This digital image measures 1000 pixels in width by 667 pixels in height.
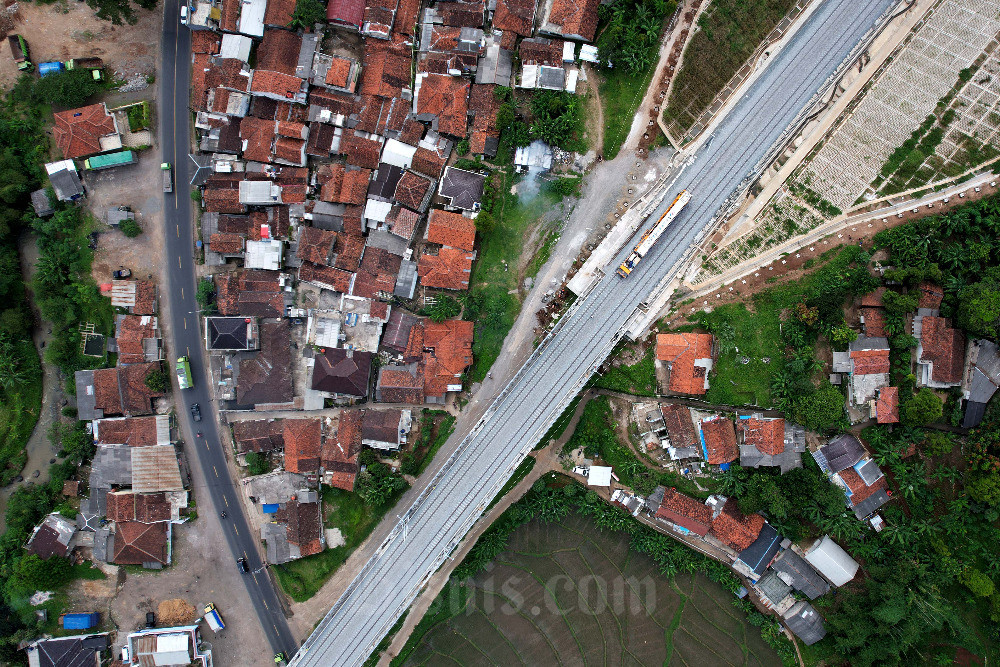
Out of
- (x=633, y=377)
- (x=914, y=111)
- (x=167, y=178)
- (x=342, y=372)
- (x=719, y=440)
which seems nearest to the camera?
(x=914, y=111)

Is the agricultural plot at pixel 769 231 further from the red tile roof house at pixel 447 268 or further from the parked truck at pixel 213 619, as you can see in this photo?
the parked truck at pixel 213 619

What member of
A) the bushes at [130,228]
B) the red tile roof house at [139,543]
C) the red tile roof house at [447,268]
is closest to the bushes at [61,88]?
the bushes at [130,228]

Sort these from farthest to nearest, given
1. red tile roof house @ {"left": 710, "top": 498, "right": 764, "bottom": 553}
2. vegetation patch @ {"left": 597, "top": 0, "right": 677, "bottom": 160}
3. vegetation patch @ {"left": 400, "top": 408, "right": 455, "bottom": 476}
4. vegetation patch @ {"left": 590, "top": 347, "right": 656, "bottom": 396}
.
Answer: vegetation patch @ {"left": 400, "top": 408, "right": 455, "bottom": 476}
vegetation patch @ {"left": 590, "top": 347, "right": 656, "bottom": 396}
vegetation patch @ {"left": 597, "top": 0, "right": 677, "bottom": 160}
red tile roof house @ {"left": 710, "top": 498, "right": 764, "bottom": 553}

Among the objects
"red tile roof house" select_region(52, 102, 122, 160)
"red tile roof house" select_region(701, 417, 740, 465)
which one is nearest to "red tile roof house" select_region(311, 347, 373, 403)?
"red tile roof house" select_region(52, 102, 122, 160)

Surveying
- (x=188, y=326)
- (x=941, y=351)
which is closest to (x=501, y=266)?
(x=188, y=326)

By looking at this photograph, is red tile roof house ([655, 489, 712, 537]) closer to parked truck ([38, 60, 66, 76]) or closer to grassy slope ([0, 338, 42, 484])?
grassy slope ([0, 338, 42, 484])

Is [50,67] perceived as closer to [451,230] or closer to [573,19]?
[451,230]
